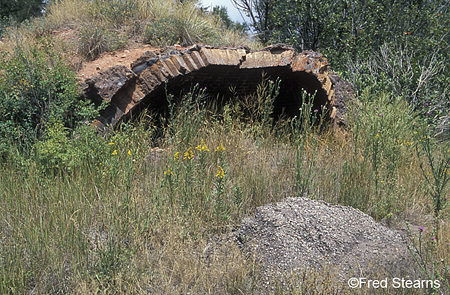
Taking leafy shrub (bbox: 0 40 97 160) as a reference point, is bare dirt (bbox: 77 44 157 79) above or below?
above

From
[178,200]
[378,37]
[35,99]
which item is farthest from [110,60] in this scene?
[378,37]

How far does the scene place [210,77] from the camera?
6703 millimetres

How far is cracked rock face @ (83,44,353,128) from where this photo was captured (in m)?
5.58

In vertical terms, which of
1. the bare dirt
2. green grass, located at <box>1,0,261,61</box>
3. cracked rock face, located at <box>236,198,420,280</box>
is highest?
green grass, located at <box>1,0,261,61</box>

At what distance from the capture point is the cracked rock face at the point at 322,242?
310 centimetres

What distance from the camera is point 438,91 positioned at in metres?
8.71

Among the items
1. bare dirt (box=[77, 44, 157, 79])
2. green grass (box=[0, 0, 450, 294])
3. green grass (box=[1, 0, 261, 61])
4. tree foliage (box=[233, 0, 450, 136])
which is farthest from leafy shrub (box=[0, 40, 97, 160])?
tree foliage (box=[233, 0, 450, 136])

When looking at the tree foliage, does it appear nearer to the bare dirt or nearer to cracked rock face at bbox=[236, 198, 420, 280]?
the bare dirt

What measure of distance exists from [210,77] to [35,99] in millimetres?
2773

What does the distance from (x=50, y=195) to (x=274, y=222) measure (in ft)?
7.18

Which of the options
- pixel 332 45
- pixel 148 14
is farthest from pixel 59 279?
pixel 332 45

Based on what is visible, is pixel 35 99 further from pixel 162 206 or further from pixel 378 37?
pixel 378 37

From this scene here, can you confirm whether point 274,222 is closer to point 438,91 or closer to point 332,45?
point 438,91

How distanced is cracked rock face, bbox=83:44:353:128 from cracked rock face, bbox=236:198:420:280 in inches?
97.8
